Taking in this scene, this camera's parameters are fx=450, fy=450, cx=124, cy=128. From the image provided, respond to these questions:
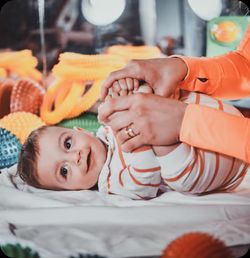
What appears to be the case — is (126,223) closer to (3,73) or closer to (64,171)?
(64,171)

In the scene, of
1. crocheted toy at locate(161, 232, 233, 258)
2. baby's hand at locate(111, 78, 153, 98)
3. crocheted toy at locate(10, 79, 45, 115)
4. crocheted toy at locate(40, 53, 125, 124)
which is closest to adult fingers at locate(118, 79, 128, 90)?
baby's hand at locate(111, 78, 153, 98)

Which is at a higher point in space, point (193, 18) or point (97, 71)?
point (193, 18)

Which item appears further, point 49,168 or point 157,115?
point 49,168

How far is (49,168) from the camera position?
42.9 inches

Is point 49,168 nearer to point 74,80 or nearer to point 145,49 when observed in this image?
point 74,80

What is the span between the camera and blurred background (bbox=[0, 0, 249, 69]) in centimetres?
108

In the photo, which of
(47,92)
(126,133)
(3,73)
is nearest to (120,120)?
(126,133)

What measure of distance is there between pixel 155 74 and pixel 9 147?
16.2 inches

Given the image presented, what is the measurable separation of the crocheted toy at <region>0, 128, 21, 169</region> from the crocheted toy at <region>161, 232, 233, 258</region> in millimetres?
432

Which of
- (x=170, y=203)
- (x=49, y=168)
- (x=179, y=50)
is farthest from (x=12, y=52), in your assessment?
(x=170, y=203)

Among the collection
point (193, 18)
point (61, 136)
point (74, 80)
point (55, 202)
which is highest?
point (193, 18)

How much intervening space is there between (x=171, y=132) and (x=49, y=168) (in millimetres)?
332

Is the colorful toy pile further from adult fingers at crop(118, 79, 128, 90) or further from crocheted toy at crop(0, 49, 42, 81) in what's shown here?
adult fingers at crop(118, 79, 128, 90)

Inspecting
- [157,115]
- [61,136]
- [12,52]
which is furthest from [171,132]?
[12,52]
